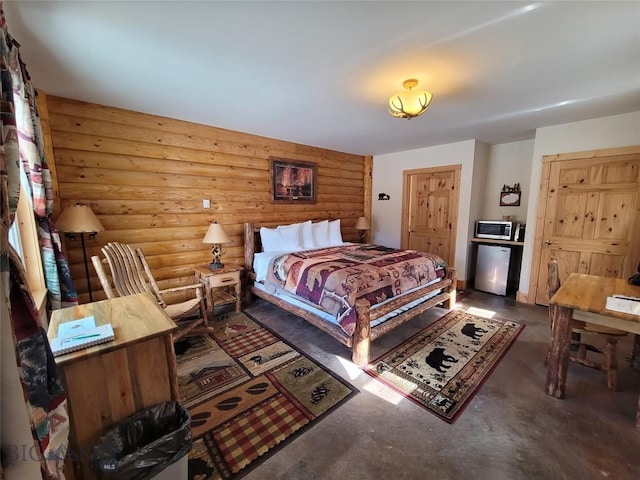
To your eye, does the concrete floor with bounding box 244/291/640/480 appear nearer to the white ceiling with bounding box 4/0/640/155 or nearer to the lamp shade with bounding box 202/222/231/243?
the lamp shade with bounding box 202/222/231/243

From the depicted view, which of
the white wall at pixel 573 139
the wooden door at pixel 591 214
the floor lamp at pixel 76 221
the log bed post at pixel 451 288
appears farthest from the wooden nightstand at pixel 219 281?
the white wall at pixel 573 139

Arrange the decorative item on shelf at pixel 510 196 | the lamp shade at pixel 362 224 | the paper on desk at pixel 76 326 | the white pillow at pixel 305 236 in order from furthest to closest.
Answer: the lamp shade at pixel 362 224 < the decorative item on shelf at pixel 510 196 < the white pillow at pixel 305 236 < the paper on desk at pixel 76 326

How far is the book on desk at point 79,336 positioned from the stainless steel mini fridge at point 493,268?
450cm

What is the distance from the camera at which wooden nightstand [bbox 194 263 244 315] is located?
3125 millimetres

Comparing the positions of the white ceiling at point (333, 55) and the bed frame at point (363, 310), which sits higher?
the white ceiling at point (333, 55)

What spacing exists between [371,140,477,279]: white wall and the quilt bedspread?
1.22m

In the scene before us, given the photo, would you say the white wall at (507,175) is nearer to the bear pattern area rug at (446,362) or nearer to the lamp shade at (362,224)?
the lamp shade at (362,224)

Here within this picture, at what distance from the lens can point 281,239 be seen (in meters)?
3.75

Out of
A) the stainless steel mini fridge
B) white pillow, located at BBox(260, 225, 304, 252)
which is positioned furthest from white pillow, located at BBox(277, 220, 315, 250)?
the stainless steel mini fridge

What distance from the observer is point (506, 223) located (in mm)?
4000

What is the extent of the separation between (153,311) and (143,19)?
1.56 meters

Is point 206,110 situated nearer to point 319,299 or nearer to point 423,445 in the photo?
point 319,299

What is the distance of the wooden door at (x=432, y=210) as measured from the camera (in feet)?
14.4

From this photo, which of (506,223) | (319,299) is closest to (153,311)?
(319,299)
